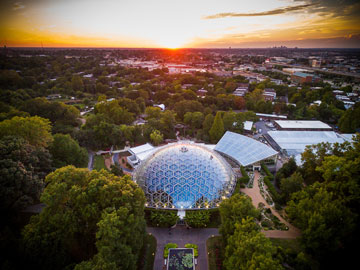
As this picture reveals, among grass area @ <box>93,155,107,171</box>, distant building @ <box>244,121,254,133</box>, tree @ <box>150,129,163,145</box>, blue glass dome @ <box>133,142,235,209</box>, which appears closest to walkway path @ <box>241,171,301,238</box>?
blue glass dome @ <box>133,142,235,209</box>

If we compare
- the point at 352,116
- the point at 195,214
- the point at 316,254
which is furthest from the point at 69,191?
the point at 352,116

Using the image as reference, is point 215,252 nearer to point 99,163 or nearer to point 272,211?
point 272,211

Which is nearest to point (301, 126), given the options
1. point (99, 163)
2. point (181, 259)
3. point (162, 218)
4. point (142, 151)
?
point (142, 151)

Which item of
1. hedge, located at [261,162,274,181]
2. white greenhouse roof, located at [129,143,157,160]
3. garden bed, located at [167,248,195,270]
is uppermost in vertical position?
white greenhouse roof, located at [129,143,157,160]

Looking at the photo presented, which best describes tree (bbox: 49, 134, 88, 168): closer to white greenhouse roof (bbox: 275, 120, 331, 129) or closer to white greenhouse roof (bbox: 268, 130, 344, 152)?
white greenhouse roof (bbox: 268, 130, 344, 152)

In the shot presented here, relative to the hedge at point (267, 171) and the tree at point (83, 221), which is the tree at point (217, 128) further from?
the tree at point (83, 221)

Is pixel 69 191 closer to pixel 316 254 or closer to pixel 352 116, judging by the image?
pixel 316 254
